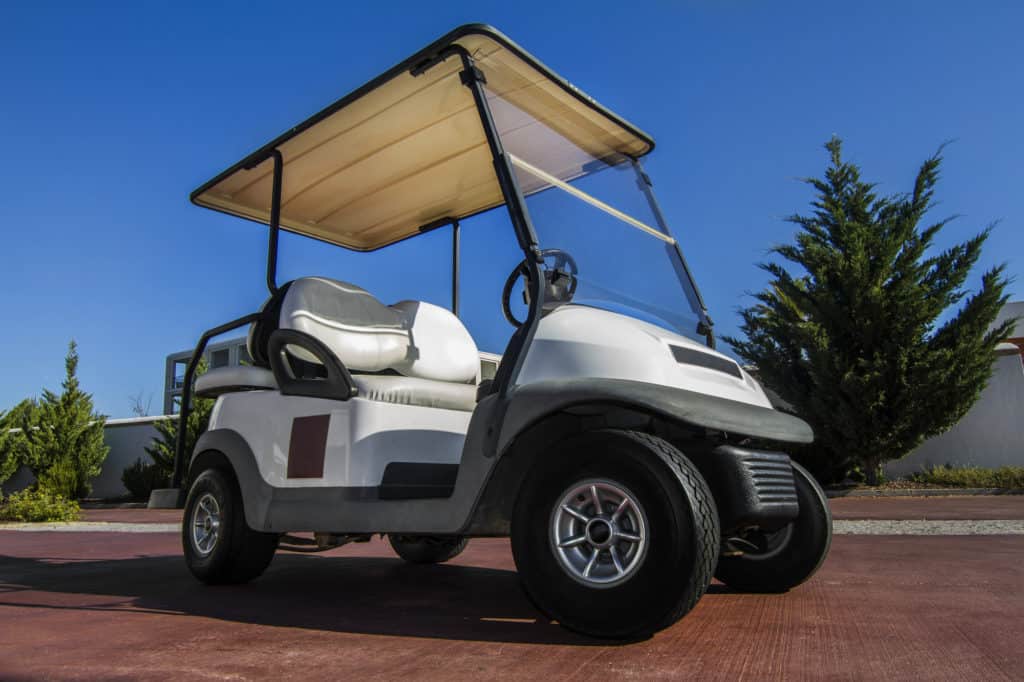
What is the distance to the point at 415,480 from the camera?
3.40 m

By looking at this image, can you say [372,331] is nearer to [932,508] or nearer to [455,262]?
[455,262]

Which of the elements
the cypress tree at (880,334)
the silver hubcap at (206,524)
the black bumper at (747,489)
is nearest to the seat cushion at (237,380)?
the silver hubcap at (206,524)

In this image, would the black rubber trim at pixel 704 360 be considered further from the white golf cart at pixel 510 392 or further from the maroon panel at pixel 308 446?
the maroon panel at pixel 308 446

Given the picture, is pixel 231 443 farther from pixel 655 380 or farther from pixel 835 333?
pixel 835 333

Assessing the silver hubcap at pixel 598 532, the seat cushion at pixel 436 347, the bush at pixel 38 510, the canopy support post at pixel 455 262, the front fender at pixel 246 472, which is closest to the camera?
the silver hubcap at pixel 598 532

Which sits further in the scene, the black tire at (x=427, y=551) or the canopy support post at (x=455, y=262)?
the canopy support post at (x=455, y=262)

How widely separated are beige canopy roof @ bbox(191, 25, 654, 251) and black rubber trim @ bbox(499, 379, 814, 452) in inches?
57.0

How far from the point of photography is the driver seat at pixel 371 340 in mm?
3881

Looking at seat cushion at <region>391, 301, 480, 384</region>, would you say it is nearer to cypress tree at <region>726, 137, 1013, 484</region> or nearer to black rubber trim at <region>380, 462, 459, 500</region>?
black rubber trim at <region>380, 462, 459, 500</region>

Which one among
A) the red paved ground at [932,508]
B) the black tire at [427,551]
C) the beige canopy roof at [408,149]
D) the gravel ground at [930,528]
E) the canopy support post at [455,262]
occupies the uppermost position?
the beige canopy roof at [408,149]

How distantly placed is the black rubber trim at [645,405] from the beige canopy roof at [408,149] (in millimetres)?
1449

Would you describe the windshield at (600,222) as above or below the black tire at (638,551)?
above

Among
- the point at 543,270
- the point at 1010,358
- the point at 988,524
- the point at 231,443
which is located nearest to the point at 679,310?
the point at 543,270

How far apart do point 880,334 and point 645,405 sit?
11248mm
